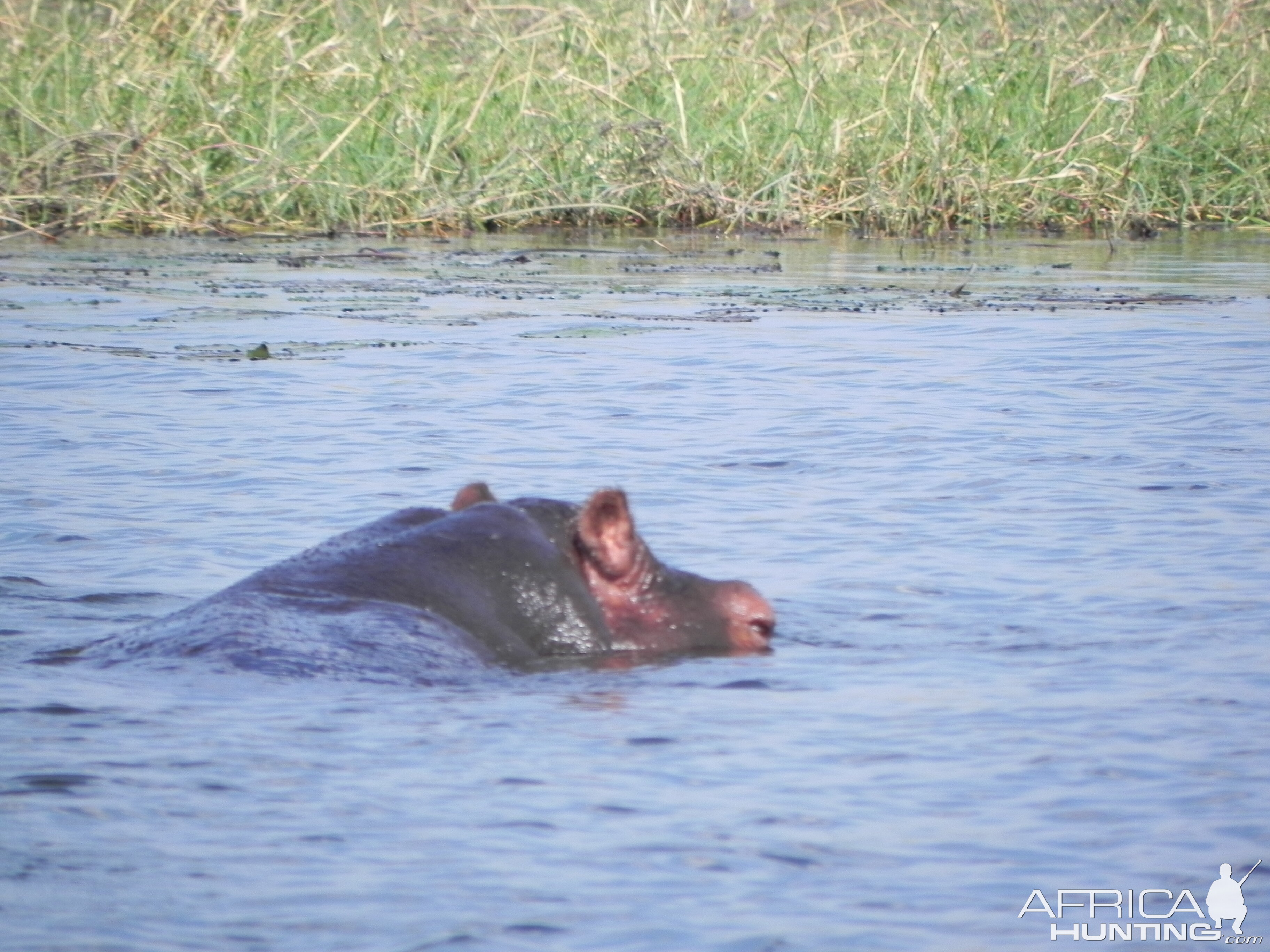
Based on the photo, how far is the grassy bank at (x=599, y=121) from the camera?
12.5 metres

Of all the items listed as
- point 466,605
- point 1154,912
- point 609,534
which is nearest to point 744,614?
point 609,534

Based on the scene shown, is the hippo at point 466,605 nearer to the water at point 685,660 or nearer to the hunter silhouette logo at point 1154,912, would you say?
the water at point 685,660

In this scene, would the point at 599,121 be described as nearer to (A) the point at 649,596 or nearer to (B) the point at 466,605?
(A) the point at 649,596

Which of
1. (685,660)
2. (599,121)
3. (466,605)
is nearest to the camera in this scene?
(466,605)

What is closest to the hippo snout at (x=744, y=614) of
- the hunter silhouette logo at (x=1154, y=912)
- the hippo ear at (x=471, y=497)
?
the hippo ear at (x=471, y=497)

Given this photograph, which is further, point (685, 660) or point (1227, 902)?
point (685, 660)

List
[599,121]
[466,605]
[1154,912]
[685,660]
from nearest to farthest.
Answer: [1154,912] → [466,605] → [685,660] → [599,121]

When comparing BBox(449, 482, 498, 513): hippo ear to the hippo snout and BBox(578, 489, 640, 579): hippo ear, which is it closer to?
BBox(578, 489, 640, 579): hippo ear

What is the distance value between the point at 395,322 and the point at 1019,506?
14.0ft

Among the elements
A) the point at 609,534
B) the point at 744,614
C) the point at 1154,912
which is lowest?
the point at 1154,912

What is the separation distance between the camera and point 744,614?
4.18 meters

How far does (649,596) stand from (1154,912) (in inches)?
62.9

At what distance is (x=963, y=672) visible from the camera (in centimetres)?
408

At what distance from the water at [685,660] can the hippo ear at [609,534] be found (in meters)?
0.22
